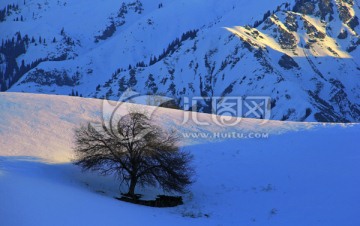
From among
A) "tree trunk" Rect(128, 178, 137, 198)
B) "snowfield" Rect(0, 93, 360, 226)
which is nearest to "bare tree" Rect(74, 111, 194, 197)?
"tree trunk" Rect(128, 178, 137, 198)

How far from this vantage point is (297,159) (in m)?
45.4

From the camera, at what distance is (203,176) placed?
42.4 m

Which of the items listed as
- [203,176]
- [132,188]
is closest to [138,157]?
[132,188]

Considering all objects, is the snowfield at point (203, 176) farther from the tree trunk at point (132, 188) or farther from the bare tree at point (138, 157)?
the bare tree at point (138, 157)

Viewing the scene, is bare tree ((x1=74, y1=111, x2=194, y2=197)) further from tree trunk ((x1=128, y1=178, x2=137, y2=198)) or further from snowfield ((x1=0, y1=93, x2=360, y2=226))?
snowfield ((x1=0, y1=93, x2=360, y2=226))

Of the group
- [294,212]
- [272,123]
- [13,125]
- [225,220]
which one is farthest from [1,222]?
[272,123]

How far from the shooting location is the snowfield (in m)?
28.6

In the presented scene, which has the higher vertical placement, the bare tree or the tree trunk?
the bare tree

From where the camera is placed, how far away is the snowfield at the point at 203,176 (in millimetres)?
28562

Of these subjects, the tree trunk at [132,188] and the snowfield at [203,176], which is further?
the tree trunk at [132,188]

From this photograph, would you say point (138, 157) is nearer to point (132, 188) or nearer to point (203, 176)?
point (132, 188)

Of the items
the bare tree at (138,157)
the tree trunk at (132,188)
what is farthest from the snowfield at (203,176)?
the bare tree at (138,157)

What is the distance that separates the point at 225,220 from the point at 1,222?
14406 millimetres

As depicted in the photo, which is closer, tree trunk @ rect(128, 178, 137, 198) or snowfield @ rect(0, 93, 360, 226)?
snowfield @ rect(0, 93, 360, 226)
